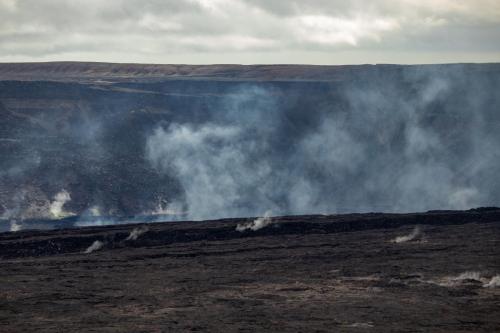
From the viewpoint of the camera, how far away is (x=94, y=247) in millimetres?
48531

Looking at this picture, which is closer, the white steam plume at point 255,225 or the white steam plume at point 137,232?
the white steam plume at point 137,232

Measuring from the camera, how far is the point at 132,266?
42.5m

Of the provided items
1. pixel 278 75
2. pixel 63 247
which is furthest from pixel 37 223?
pixel 278 75

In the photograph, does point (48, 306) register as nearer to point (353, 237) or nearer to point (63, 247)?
point (63, 247)

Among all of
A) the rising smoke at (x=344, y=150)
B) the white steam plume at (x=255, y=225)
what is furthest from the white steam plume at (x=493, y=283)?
the rising smoke at (x=344, y=150)

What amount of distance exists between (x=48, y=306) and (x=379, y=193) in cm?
5665

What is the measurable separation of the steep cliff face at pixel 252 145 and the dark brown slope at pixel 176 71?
8.93 metres

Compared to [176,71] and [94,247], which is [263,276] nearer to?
[94,247]

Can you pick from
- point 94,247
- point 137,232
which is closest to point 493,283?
point 94,247

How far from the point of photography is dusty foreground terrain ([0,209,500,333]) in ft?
100

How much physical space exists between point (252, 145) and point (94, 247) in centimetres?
4374

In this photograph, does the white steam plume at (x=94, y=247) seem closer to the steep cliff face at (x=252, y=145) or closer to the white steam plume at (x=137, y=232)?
the white steam plume at (x=137, y=232)

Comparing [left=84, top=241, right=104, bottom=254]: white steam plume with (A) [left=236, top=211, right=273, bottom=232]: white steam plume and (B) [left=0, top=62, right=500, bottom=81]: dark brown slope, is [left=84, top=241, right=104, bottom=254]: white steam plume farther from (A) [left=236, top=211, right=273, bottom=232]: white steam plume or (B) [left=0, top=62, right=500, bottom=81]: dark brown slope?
(B) [left=0, top=62, right=500, bottom=81]: dark brown slope

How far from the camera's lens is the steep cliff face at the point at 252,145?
259 ft
